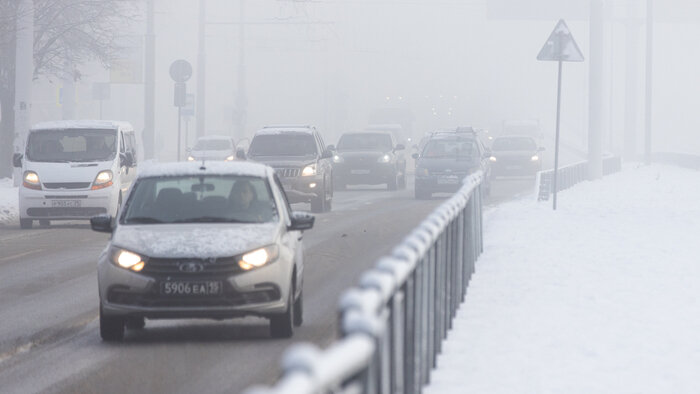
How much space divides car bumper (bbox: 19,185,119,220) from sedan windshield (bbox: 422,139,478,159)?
1252 centimetres

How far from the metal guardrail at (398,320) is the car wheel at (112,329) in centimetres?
246

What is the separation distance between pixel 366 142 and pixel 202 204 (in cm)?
3059

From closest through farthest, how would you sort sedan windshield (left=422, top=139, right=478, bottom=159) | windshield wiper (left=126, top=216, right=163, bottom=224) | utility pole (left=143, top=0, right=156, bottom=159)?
1. windshield wiper (left=126, top=216, right=163, bottom=224)
2. sedan windshield (left=422, top=139, right=478, bottom=159)
3. utility pole (left=143, top=0, right=156, bottom=159)

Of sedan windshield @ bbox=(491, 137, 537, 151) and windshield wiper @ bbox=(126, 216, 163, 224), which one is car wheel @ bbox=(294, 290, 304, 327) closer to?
windshield wiper @ bbox=(126, 216, 163, 224)

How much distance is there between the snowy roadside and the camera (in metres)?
28.9

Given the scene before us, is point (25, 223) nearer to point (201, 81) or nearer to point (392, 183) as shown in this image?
point (392, 183)

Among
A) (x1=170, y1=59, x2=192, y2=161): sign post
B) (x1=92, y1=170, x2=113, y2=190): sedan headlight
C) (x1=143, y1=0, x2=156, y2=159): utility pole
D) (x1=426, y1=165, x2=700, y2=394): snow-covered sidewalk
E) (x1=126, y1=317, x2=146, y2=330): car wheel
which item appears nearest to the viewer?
(x1=426, y1=165, x2=700, y2=394): snow-covered sidewalk

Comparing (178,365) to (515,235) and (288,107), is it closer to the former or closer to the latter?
(515,235)

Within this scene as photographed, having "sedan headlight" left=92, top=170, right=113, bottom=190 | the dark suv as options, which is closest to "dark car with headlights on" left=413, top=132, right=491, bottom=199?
the dark suv

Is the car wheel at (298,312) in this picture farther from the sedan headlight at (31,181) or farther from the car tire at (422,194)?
the car tire at (422,194)

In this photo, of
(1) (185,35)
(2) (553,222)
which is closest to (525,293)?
(2) (553,222)

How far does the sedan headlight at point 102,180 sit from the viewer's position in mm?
25766

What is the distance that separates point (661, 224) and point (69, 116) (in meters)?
36.1

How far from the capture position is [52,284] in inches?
646
